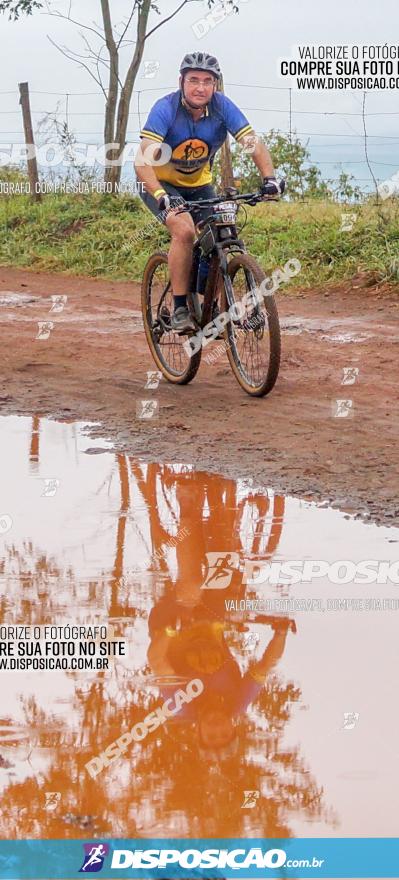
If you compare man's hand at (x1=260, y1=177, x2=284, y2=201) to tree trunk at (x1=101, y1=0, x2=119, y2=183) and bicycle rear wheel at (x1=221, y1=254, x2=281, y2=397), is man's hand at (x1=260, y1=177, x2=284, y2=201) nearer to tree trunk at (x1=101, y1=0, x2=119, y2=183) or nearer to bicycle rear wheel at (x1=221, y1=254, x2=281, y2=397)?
bicycle rear wheel at (x1=221, y1=254, x2=281, y2=397)

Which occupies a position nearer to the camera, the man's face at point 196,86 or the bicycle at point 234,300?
the bicycle at point 234,300

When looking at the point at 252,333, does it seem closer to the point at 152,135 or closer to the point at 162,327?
the point at 162,327

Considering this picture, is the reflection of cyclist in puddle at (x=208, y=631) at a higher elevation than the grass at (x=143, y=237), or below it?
below

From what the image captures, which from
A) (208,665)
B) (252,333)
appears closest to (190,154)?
(252,333)

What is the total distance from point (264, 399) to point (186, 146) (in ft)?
5.72

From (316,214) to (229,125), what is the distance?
303 inches

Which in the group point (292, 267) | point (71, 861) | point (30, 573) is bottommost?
point (71, 861)

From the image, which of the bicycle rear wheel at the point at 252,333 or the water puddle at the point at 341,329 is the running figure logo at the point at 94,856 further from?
the water puddle at the point at 341,329

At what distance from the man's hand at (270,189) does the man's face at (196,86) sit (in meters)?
0.68

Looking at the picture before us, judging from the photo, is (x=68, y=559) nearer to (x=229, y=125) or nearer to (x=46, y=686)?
(x=46, y=686)

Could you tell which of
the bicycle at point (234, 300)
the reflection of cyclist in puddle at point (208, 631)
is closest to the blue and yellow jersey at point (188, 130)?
the bicycle at point (234, 300)

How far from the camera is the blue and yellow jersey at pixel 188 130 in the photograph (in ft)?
26.6

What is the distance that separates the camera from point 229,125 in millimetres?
8250

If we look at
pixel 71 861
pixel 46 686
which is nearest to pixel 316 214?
pixel 46 686
